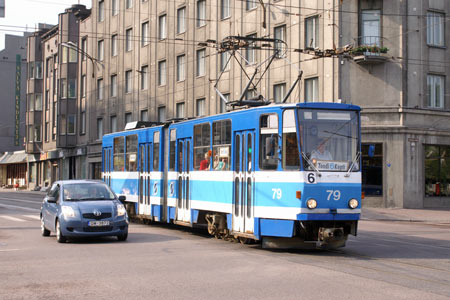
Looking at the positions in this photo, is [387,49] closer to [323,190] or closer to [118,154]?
[118,154]

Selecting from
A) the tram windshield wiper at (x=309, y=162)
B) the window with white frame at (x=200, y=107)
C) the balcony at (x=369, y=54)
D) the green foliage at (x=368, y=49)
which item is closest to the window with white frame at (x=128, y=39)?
the window with white frame at (x=200, y=107)

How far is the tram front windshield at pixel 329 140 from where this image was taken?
43.0 feet

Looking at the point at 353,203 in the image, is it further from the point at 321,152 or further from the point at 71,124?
the point at 71,124

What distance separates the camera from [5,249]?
14133mm

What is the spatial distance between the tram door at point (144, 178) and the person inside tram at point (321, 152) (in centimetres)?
841

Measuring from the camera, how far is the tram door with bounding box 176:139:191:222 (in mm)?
17469

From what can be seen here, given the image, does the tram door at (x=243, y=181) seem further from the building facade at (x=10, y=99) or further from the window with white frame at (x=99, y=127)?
the building facade at (x=10, y=99)

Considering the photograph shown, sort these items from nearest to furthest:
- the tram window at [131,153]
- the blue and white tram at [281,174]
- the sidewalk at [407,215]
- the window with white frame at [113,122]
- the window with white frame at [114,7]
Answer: the blue and white tram at [281,174], the tram window at [131,153], the sidewalk at [407,215], the window with white frame at [114,7], the window with white frame at [113,122]

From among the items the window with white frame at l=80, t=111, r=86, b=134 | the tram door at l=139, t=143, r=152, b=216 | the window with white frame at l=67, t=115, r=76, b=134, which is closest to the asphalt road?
the tram door at l=139, t=143, r=152, b=216

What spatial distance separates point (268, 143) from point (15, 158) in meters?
69.1

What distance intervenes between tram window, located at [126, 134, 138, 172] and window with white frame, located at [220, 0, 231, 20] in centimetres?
1949

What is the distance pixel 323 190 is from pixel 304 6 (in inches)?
907

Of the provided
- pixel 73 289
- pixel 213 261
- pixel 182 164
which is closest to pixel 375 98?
pixel 182 164

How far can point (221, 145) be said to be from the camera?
15523 millimetres
